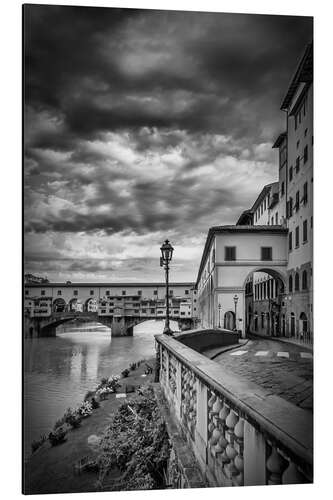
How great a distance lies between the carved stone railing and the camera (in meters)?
1.67

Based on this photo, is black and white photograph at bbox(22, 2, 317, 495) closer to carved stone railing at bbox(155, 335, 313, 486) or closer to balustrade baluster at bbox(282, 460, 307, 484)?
carved stone railing at bbox(155, 335, 313, 486)

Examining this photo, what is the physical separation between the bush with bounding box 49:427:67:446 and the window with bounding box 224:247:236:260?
7428 millimetres

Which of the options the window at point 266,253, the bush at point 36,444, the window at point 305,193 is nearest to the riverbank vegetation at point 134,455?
the bush at point 36,444

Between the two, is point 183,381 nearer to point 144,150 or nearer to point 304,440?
point 304,440

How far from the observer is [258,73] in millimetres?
3762

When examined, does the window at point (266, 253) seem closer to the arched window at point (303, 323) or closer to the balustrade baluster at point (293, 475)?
the arched window at point (303, 323)

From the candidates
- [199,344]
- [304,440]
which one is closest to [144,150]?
[304,440]

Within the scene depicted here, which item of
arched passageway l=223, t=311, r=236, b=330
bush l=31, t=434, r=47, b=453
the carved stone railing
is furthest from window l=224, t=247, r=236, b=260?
the carved stone railing

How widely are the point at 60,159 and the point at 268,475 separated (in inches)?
117

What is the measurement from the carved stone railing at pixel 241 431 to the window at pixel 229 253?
811cm

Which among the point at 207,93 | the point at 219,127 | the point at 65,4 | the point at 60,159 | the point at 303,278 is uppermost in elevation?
the point at 65,4

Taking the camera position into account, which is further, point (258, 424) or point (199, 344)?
point (199, 344)

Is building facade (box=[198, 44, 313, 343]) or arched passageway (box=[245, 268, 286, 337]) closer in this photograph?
building facade (box=[198, 44, 313, 343])

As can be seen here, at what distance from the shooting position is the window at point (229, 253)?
11109 mm
